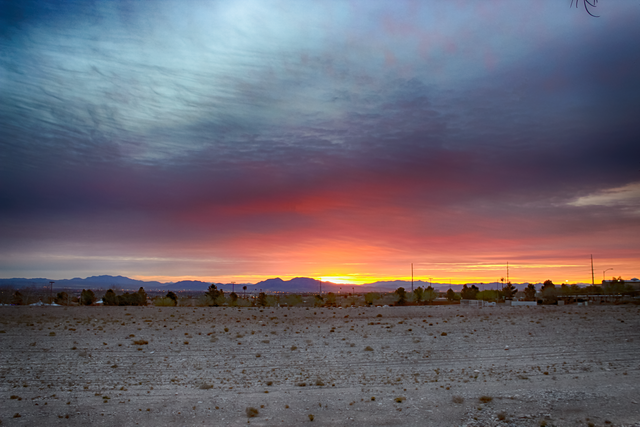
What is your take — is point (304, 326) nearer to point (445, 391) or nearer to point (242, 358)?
point (242, 358)

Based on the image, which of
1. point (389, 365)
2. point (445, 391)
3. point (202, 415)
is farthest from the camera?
point (389, 365)

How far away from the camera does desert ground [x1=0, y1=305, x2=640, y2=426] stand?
50.6 feet

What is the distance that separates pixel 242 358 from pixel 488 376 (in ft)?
42.0

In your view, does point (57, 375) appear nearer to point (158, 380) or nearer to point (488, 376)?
point (158, 380)

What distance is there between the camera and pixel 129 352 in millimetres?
25250

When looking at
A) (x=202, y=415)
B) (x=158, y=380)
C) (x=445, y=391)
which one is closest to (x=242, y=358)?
A: (x=158, y=380)

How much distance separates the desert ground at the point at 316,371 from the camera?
50.6 feet

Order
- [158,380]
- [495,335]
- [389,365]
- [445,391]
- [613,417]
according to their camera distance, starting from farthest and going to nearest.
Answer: [495,335] < [389,365] < [158,380] < [445,391] < [613,417]

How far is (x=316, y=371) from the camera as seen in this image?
73.2 feet

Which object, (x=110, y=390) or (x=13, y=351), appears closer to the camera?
(x=110, y=390)

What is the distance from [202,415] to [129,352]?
11.9 m

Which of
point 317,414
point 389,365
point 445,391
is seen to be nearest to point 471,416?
point 445,391

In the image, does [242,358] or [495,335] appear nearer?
[242,358]

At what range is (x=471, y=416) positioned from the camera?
1498 cm
